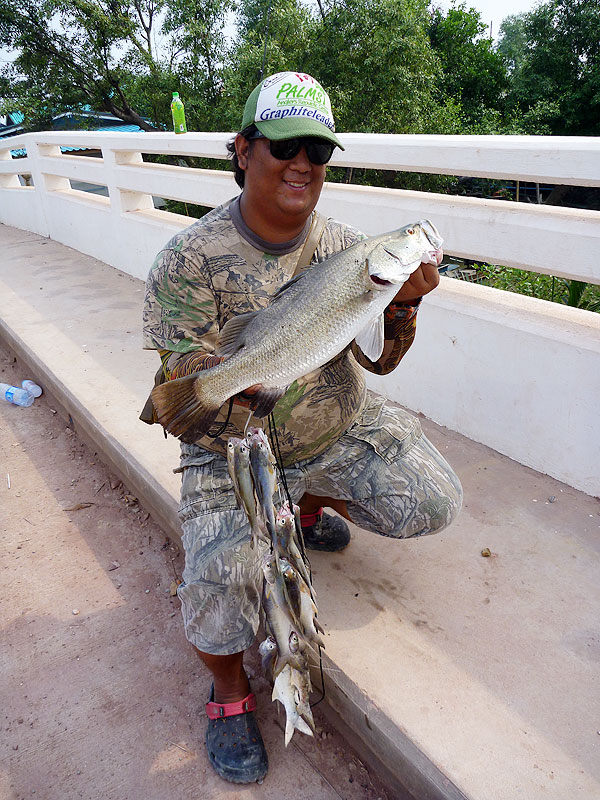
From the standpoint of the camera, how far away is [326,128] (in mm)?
2059

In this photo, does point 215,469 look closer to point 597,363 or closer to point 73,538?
point 73,538

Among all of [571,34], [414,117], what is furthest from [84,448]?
[571,34]

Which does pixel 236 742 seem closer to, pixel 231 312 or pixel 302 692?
pixel 302 692

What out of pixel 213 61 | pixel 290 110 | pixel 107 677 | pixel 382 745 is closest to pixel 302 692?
pixel 382 745

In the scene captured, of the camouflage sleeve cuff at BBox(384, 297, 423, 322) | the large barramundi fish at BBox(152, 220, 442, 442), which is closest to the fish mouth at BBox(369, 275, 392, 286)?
the large barramundi fish at BBox(152, 220, 442, 442)

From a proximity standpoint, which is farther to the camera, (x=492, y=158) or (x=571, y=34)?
(x=571, y=34)

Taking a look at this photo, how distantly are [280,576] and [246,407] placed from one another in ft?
1.74

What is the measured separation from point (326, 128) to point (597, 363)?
1.64 metres

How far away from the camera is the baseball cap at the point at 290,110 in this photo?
1988 mm

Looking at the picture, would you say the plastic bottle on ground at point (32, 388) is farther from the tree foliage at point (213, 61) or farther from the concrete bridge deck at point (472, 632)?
the tree foliage at point (213, 61)

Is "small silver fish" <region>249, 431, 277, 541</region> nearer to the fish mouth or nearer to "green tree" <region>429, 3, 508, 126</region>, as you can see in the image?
the fish mouth

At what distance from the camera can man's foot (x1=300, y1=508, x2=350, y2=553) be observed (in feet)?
9.36

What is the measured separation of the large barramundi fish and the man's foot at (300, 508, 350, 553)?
3.68ft

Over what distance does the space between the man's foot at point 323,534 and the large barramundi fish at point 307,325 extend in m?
1.12
